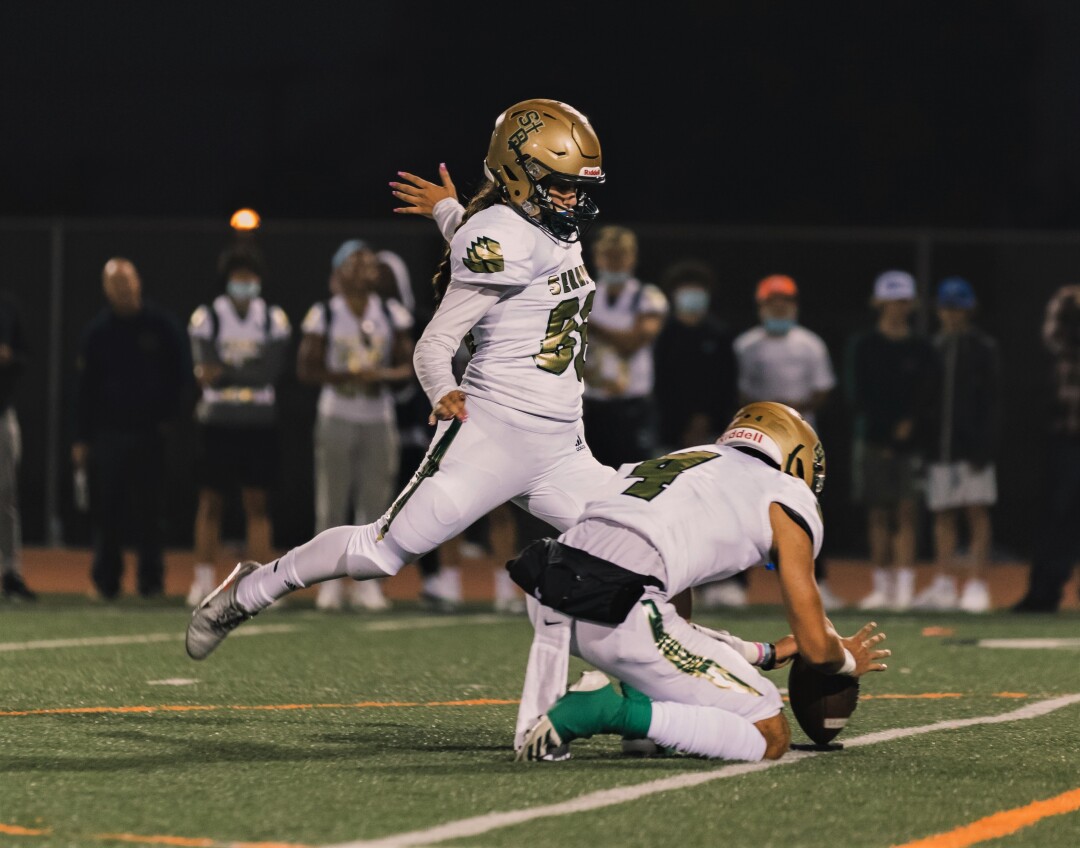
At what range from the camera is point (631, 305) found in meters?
13.1

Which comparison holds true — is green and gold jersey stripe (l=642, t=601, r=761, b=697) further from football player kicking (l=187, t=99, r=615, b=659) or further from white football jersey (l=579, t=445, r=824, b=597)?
football player kicking (l=187, t=99, r=615, b=659)

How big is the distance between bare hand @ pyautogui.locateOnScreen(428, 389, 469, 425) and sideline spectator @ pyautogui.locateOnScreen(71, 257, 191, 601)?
21.3ft

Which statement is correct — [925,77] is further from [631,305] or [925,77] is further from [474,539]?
[631,305]

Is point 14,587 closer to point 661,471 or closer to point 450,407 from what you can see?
point 450,407

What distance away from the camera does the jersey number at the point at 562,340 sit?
756 cm

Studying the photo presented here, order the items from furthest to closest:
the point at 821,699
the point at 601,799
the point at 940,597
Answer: the point at 940,597 → the point at 821,699 → the point at 601,799

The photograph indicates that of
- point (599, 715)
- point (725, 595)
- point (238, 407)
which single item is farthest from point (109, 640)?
point (599, 715)

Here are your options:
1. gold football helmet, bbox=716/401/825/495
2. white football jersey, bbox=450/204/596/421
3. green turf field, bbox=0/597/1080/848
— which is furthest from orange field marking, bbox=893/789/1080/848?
white football jersey, bbox=450/204/596/421

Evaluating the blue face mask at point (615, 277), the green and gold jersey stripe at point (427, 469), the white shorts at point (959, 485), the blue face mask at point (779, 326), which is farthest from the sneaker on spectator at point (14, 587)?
the green and gold jersey stripe at point (427, 469)

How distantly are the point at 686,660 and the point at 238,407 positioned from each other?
708 cm

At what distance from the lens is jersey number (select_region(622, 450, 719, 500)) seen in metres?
6.87

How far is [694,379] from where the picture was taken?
13.6 metres

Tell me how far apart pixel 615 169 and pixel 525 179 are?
19.2 m

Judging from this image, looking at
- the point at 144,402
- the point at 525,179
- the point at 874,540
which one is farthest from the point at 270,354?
the point at 525,179
